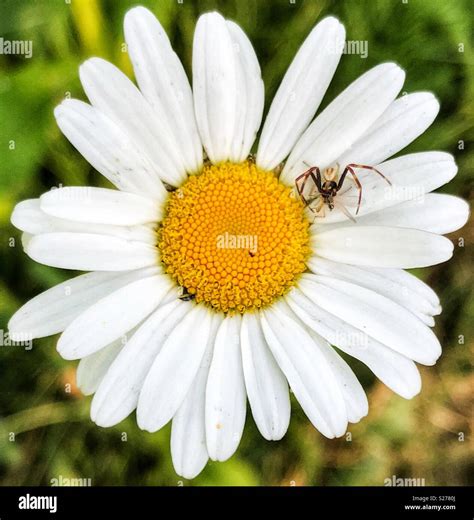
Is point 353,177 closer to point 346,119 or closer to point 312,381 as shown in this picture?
point 346,119

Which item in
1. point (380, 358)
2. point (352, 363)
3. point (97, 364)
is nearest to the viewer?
point (380, 358)

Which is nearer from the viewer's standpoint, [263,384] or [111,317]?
[111,317]

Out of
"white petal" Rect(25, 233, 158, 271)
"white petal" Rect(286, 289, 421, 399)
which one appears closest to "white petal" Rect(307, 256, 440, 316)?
"white petal" Rect(286, 289, 421, 399)

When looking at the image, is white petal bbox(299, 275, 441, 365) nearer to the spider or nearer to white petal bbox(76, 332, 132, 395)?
the spider

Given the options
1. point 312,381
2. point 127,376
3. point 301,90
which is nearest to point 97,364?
point 127,376

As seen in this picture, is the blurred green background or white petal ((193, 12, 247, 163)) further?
the blurred green background

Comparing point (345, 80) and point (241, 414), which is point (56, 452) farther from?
point (345, 80)

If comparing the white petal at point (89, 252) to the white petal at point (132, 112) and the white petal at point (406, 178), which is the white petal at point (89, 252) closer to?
the white petal at point (132, 112)
